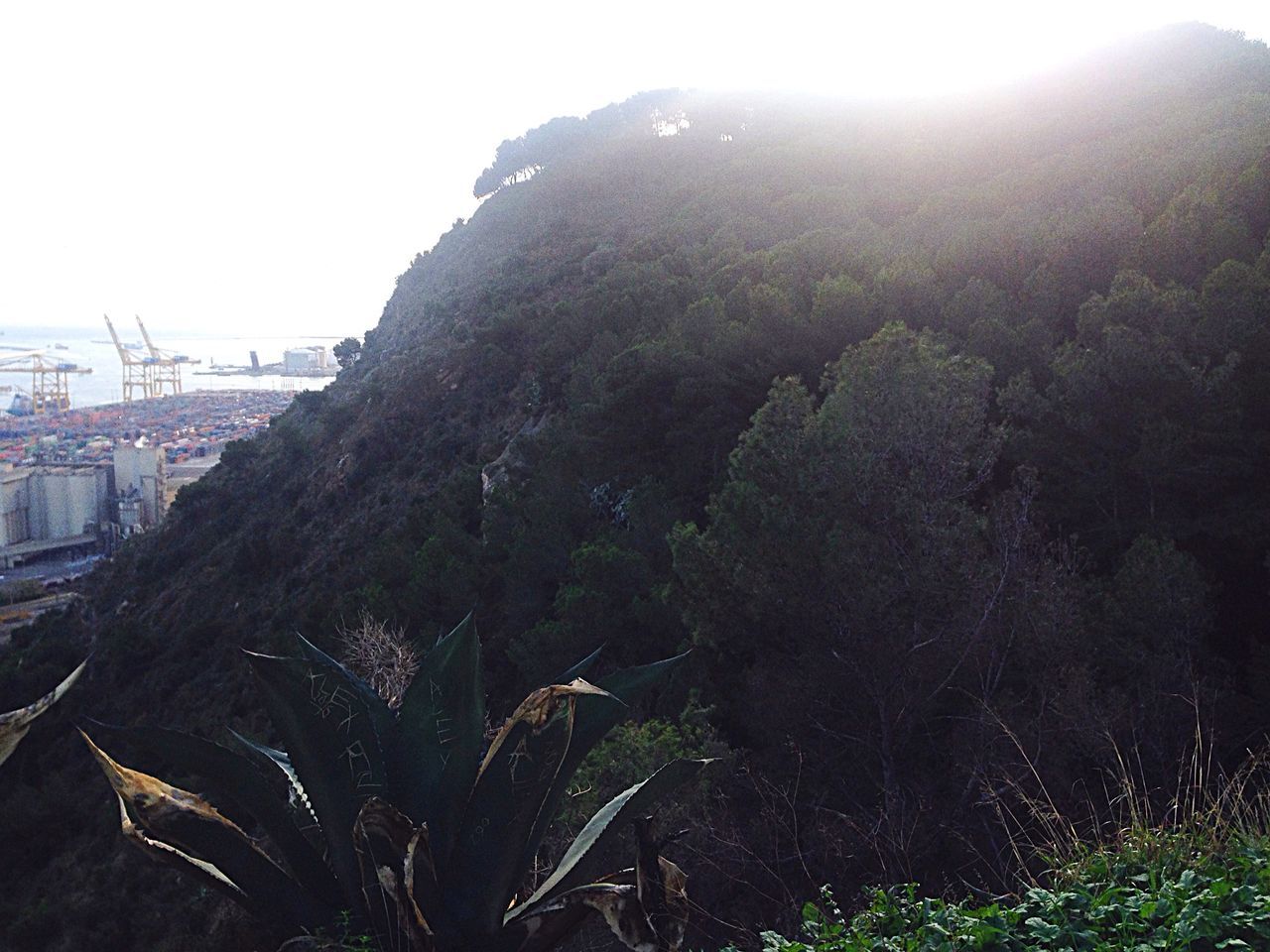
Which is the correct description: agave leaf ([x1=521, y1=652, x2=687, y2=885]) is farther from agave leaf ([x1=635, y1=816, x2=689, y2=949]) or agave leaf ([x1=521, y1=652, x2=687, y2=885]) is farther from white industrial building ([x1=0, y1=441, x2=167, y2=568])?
white industrial building ([x1=0, y1=441, x2=167, y2=568])

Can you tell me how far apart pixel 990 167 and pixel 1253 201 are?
11268 millimetres

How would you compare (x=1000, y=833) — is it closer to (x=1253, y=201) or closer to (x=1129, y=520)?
(x=1129, y=520)

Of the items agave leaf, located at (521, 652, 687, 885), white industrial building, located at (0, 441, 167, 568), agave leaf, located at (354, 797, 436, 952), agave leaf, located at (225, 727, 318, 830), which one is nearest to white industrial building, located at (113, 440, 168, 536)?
white industrial building, located at (0, 441, 167, 568)

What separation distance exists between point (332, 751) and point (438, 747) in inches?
9.5

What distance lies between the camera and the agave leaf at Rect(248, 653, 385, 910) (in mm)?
2176

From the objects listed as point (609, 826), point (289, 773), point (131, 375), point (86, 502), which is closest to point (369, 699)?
point (289, 773)

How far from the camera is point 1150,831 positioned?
263 cm

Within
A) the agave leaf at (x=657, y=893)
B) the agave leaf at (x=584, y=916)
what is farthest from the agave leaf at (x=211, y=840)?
the agave leaf at (x=657, y=893)

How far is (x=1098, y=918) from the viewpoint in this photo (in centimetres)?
217

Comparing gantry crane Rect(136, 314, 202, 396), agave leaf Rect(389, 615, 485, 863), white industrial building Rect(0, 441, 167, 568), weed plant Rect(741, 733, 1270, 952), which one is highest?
gantry crane Rect(136, 314, 202, 396)

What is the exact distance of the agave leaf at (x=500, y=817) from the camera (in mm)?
2197

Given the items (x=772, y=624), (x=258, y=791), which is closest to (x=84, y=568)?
(x=772, y=624)

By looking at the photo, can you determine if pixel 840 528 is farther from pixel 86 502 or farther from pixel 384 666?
pixel 86 502

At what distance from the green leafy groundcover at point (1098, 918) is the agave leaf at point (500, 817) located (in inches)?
24.3
